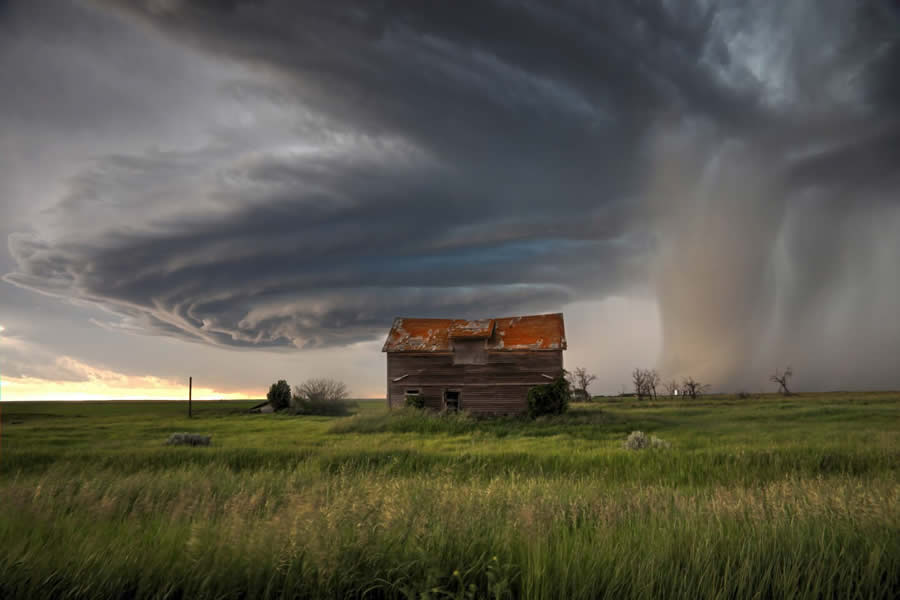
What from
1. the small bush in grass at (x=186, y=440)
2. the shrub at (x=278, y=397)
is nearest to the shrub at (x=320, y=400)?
the shrub at (x=278, y=397)

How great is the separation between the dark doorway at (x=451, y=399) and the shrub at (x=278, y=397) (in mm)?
25147

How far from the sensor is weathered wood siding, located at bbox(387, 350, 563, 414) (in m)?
39.9

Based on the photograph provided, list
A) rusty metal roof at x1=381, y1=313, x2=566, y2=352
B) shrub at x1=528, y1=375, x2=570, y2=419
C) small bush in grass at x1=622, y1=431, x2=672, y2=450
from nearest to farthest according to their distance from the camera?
small bush in grass at x1=622, y1=431, x2=672, y2=450
shrub at x1=528, y1=375, x2=570, y2=419
rusty metal roof at x1=381, y1=313, x2=566, y2=352

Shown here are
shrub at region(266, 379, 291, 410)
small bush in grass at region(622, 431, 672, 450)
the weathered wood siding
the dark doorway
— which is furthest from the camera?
shrub at region(266, 379, 291, 410)

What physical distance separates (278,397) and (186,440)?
3749 cm

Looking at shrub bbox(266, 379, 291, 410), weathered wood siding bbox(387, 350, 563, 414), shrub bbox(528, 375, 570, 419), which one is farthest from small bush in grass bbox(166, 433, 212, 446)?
shrub bbox(266, 379, 291, 410)

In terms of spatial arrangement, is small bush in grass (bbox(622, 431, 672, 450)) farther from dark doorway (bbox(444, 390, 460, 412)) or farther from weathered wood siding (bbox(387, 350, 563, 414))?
dark doorway (bbox(444, 390, 460, 412))

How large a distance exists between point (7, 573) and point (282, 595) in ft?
7.65

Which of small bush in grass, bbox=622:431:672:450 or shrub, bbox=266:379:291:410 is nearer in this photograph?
small bush in grass, bbox=622:431:672:450

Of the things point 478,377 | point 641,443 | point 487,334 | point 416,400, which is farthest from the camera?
point 487,334

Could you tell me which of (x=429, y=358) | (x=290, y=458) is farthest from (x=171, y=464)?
(x=429, y=358)

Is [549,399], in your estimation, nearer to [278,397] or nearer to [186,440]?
[186,440]

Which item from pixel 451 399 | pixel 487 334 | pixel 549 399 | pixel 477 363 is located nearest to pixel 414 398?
pixel 451 399

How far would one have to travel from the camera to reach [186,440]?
21094 millimetres
